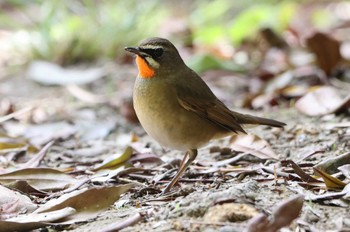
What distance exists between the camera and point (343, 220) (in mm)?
3092

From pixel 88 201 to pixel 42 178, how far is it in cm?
78

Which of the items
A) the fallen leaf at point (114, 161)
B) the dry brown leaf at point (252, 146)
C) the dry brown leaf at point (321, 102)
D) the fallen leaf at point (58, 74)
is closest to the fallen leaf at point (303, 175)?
the dry brown leaf at point (252, 146)

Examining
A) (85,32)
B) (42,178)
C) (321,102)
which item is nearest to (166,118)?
(42,178)

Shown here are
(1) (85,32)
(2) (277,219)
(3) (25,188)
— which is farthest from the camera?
(1) (85,32)

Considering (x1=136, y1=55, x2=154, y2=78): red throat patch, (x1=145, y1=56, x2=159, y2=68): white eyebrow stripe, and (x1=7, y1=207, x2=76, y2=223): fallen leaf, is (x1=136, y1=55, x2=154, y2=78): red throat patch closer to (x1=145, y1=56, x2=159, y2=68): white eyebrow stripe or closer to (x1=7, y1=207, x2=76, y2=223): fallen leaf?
(x1=145, y1=56, x2=159, y2=68): white eyebrow stripe

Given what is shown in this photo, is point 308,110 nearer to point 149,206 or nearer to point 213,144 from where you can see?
point 213,144

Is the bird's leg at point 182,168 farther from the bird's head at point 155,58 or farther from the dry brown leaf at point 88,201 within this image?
the bird's head at point 155,58

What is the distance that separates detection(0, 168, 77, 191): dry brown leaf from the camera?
4055mm

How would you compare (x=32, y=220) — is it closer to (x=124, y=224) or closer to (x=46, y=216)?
(x=46, y=216)

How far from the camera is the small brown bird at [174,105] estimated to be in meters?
4.09

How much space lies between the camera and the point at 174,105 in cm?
413

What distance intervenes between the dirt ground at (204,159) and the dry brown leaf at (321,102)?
7 centimetres

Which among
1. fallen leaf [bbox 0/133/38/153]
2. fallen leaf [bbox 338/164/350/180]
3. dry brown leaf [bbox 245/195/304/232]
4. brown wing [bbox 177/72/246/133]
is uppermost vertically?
brown wing [bbox 177/72/246/133]

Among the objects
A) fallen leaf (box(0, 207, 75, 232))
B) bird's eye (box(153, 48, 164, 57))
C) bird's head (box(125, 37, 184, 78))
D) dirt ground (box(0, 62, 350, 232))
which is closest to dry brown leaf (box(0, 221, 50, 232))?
fallen leaf (box(0, 207, 75, 232))
